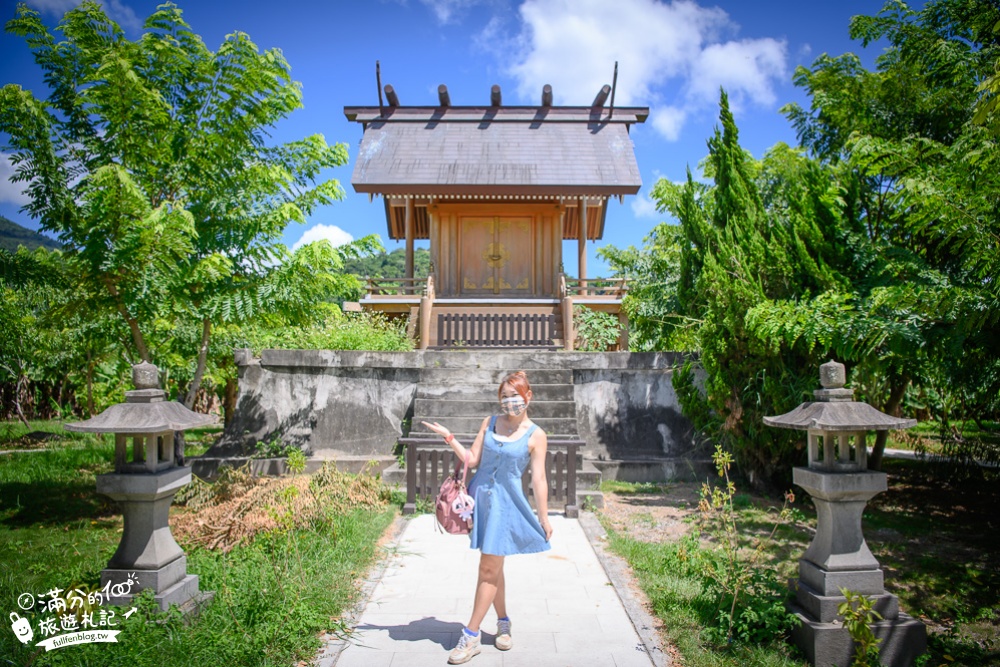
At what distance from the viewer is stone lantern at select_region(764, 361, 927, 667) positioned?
3.76 m

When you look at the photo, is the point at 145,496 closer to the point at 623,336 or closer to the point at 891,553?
the point at 891,553

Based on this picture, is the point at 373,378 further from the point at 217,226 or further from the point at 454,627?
the point at 454,627

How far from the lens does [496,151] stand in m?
17.5

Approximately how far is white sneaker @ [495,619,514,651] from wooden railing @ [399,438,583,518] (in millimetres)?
3495

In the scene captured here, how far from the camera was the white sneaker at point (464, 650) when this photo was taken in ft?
12.0

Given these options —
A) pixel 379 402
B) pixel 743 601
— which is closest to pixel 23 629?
pixel 743 601

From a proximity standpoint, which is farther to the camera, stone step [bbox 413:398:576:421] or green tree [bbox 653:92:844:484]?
stone step [bbox 413:398:576:421]

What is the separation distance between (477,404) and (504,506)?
Result: 5.78 m

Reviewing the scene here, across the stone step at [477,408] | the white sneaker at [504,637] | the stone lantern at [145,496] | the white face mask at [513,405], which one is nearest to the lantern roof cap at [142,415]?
the stone lantern at [145,496]

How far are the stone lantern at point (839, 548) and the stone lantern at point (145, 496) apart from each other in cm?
428

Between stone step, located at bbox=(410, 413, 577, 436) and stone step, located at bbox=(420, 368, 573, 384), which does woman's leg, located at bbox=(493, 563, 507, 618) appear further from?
stone step, located at bbox=(420, 368, 573, 384)

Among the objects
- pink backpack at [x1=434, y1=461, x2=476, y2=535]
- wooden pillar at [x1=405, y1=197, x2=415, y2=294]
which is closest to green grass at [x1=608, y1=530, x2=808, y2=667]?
pink backpack at [x1=434, y1=461, x2=476, y2=535]

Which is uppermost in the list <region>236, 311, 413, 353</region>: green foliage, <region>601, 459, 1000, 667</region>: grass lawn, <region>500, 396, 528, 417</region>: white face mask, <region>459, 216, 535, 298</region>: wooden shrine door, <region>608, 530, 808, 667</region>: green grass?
<region>459, 216, 535, 298</region>: wooden shrine door

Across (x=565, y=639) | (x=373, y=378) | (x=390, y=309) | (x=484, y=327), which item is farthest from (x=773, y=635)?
(x=390, y=309)
